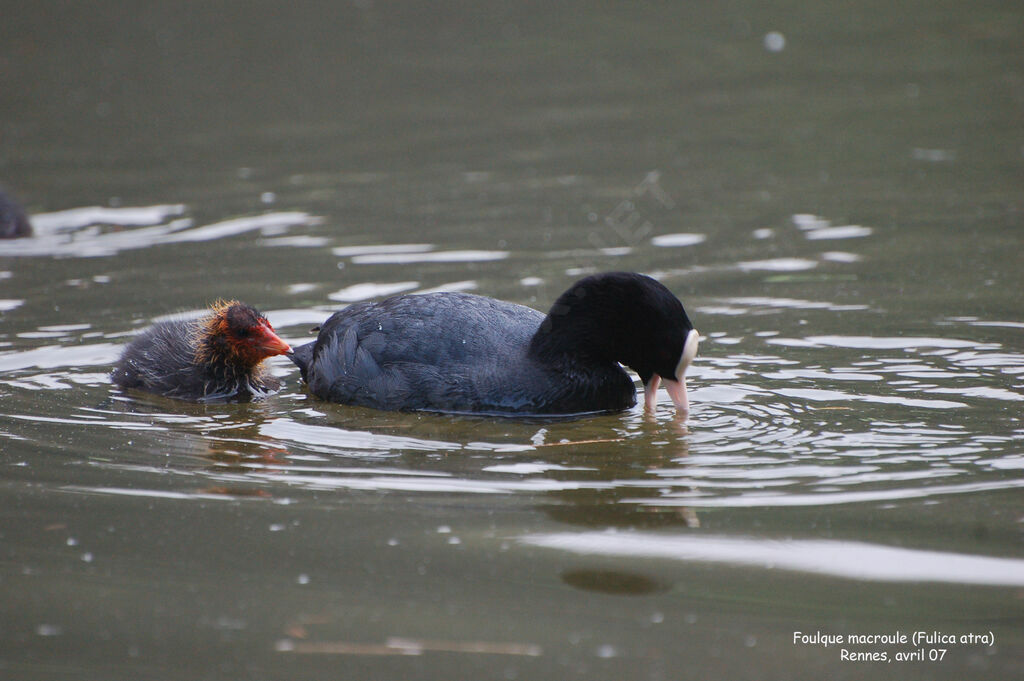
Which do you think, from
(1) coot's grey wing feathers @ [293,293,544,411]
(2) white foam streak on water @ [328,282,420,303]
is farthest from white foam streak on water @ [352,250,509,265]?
(1) coot's grey wing feathers @ [293,293,544,411]

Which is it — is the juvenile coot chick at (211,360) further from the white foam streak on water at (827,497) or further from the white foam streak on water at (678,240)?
the white foam streak on water at (678,240)

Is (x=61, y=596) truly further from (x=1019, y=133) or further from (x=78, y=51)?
(x=78, y=51)

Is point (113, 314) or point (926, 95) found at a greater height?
point (926, 95)

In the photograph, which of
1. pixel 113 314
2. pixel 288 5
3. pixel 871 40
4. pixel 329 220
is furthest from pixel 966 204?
pixel 288 5

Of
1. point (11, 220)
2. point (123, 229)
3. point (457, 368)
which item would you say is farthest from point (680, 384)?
point (11, 220)

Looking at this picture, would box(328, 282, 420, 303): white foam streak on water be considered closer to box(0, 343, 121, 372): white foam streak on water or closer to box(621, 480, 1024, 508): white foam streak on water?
box(0, 343, 121, 372): white foam streak on water

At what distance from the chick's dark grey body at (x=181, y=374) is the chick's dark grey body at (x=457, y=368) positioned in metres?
0.64

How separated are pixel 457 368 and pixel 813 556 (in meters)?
2.53

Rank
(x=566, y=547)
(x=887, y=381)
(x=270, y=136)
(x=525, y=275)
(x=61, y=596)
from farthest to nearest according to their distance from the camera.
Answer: (x=270, y=136) → (x=525, y=275) → (x=887, y=381) → (x=566, y=547) → (x=61, y=596)

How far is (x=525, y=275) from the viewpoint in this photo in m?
9.41

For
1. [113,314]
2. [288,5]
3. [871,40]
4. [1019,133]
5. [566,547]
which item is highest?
[288,5]

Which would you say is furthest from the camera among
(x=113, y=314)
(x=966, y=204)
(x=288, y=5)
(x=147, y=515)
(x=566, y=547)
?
(x=288, y=5)

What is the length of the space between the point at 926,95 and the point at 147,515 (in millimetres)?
12572

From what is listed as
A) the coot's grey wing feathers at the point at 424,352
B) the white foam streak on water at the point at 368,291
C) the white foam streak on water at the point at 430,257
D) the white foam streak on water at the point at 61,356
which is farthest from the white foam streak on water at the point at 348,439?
the white foam streak on water at the point at 430,257
